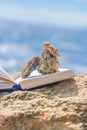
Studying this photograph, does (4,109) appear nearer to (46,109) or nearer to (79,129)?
(46,109)

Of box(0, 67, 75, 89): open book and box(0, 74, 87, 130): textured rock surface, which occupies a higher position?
box(0, 67, 75, 89): open book

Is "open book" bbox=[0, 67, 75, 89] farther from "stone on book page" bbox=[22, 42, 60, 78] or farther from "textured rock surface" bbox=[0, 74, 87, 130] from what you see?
"textured rock surface" bbox=[0, 74, 87, 130]

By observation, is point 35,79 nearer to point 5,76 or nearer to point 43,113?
point 5,76

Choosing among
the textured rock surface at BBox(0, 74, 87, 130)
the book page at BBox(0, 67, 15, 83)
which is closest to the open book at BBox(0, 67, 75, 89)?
the book page at BBox(0, 67, 15, 83)

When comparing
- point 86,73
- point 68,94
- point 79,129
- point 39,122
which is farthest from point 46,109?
point 86,73

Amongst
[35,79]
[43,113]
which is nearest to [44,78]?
[35,79]

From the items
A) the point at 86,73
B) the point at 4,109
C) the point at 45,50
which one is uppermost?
the point at 45,50

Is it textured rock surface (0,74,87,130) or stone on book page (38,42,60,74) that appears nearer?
textured rock surface (0,74,87,130)

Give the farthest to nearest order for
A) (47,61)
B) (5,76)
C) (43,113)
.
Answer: (47,61) → (5,76) → (43,113)

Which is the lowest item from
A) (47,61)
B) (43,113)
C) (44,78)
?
(43,113)
